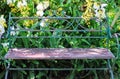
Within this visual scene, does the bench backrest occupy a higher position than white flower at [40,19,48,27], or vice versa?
white flower at [40,19,48,27]

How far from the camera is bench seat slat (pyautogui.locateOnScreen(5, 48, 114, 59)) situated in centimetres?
347

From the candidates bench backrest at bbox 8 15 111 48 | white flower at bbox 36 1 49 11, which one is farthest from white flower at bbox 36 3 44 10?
bench backrest at bbox 8 15 111 48

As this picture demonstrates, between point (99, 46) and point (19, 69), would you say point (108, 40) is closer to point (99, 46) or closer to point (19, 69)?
point (99, 46)

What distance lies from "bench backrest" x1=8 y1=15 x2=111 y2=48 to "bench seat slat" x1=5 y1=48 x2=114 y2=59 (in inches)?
8.9

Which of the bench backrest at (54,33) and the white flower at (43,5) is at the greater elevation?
the white flower at (43,5)

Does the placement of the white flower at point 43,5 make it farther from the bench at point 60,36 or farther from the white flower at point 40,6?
the bench at point 60,36

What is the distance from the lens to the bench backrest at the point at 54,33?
405 cm

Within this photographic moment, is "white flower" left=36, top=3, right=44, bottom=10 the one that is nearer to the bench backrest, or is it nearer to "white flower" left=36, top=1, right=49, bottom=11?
"white flower" left=36, top=1, right=49, bottom=11

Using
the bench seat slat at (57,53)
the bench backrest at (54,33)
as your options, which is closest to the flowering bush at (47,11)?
the bench backrest at (54,33)

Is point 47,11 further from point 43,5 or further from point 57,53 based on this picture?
point 57,53

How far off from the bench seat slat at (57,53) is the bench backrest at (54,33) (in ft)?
0.74

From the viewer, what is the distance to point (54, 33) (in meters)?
4.18

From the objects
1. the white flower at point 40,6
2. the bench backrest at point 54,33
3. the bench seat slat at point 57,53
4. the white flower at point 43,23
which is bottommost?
the bench seat slat at point 57,53

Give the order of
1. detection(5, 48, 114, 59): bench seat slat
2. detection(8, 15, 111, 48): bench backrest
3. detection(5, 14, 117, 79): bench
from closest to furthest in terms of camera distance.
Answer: detection(5, 48, 114, 59): bench seat slat
detection(5, 14, 117, 79): bench
detection(8, 15, 111, 48): bench backrest
